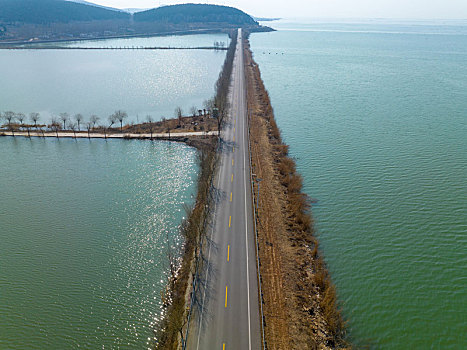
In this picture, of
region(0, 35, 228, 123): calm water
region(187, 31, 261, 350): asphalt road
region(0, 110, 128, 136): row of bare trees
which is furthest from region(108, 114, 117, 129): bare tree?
region(187, 31, 261, 350): asphalt road

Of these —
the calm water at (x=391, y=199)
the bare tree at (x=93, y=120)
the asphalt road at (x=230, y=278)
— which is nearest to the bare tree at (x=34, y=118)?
the bare tree at (x=93, y=120)

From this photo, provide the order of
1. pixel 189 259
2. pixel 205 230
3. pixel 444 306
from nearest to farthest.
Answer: pixel 444 306 → pixel 189 259 → pixel 205 230

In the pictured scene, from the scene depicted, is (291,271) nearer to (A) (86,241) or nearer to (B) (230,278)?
(B) (230,278)

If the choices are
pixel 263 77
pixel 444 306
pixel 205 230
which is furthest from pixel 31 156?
pixel 263 77

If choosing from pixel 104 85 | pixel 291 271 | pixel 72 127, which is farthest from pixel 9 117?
pixel 291 271

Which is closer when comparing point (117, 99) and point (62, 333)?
point (62, 333)

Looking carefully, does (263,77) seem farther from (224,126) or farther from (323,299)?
(323,299)

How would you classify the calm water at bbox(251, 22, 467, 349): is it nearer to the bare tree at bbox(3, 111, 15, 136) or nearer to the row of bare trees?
the row of bare trees
